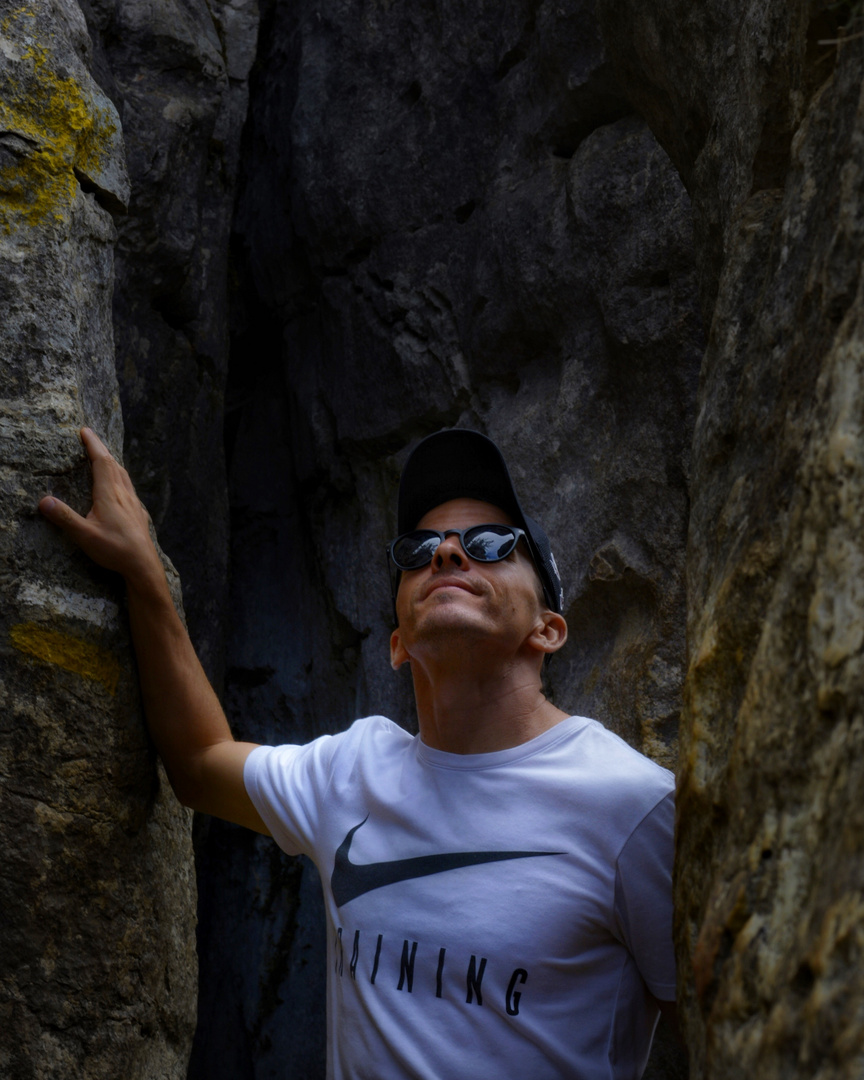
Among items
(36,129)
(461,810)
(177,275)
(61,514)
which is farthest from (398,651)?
(177,275)

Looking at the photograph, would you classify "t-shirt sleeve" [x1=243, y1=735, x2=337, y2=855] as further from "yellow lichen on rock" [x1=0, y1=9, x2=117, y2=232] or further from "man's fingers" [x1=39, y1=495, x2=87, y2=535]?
"yellow lichen on rock" [x1=0, y1=9, x2=117, y2=232]

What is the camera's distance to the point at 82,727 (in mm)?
2188

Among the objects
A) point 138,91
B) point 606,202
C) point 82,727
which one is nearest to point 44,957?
point 82,727

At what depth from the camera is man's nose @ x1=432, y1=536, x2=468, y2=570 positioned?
2.29 m

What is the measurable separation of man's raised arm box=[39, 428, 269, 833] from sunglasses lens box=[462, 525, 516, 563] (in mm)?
663

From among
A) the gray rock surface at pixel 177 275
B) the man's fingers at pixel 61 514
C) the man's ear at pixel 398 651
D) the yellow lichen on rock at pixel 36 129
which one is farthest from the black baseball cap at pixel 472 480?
the gray rock surface at pixel 177 275

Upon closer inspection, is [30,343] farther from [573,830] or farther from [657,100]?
[657,100]

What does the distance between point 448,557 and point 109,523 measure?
2.48ft

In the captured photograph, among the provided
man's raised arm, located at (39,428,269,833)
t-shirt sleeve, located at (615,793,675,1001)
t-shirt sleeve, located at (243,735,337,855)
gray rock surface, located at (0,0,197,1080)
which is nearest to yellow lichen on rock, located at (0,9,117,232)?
gray rock surface, located at (0,0,197,1080)

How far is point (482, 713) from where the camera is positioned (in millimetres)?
2152

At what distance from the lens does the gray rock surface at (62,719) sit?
2113 mm

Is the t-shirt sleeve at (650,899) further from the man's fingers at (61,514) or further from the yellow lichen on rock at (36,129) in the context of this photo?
the yellow lichen on rock at (36,129)

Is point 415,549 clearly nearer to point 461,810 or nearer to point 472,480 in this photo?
point 472,480

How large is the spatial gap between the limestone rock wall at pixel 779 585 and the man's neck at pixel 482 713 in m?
0.49
